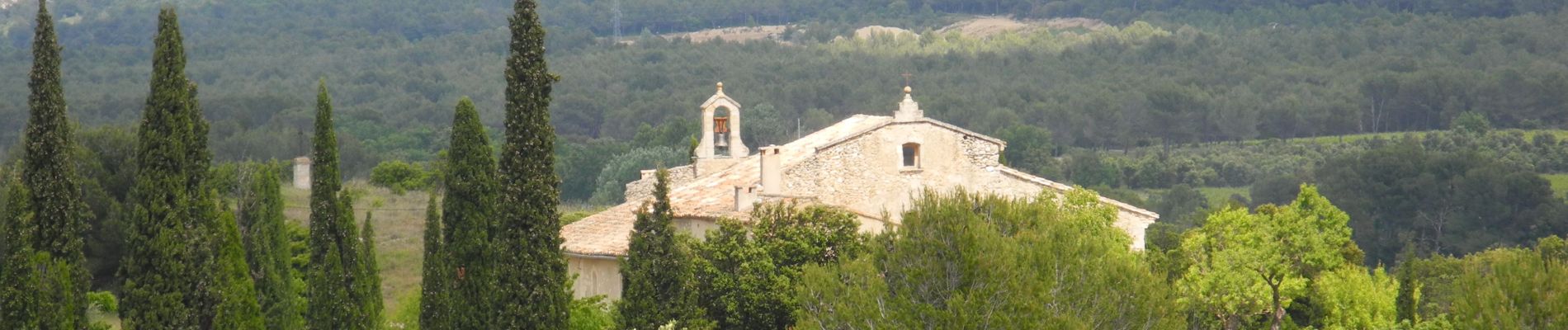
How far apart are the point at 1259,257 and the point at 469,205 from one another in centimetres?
1266

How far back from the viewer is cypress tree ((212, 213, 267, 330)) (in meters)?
21.2

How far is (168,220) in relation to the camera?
20797 millimetres

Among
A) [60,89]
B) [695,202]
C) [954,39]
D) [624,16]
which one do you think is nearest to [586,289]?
[695,202]

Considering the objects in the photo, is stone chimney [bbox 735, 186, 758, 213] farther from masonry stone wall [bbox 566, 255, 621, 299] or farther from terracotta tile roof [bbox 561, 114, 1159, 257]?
masonry stone wall [bbox 566, 255, 621, 299]

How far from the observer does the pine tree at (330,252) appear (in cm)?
2577

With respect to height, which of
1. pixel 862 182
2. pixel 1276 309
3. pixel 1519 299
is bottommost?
pixel 1276 309

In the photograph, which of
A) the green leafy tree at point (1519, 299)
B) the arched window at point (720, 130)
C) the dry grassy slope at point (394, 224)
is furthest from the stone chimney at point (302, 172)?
the green leafy tree at point (1519, 299)

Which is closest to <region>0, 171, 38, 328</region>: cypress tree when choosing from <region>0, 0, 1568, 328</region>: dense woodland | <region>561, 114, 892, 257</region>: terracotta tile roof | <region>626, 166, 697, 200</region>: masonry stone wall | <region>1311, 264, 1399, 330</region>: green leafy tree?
<region>0, 0, 1568, 328</region>: dense woodland

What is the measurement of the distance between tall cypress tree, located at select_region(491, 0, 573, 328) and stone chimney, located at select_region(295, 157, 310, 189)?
31175 mm

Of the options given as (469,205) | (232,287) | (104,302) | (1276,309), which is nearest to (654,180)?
(104,302)

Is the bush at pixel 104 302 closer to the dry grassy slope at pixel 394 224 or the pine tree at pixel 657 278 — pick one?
the dry grassy slope at pixel 394 224

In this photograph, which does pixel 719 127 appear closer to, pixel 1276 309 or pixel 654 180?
pixel 654 180

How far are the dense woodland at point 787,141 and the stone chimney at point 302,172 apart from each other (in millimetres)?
2717

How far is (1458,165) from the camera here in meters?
71.8
